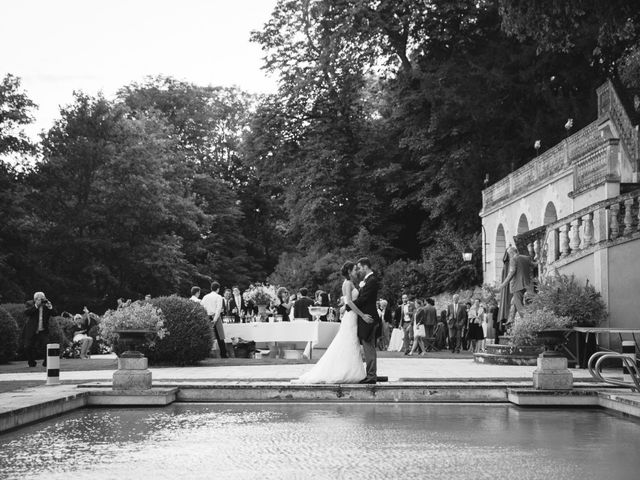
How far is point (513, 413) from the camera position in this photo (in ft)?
44.9

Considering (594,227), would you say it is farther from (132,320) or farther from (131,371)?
(131,371)

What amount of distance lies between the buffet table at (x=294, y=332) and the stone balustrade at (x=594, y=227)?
6.14 metres

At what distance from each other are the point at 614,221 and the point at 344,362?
29.8ft

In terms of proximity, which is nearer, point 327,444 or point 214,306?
point 327,444

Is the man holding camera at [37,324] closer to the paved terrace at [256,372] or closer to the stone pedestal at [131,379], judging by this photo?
the paved terrace at [256,372]

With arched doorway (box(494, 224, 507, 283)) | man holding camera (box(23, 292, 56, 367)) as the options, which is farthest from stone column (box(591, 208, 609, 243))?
arched doorway (box(494, 224, 507, 283))

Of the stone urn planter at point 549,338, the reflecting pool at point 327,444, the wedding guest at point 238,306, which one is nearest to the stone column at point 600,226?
the stone urn planter at point 549,338

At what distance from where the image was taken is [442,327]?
3638 cm

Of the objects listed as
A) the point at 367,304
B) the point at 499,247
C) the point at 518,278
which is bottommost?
the point at 367,304

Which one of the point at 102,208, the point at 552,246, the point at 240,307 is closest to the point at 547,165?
the point at 552,246

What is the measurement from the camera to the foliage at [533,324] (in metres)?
21.0

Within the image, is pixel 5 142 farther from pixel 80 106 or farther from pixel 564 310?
pixel 564 310

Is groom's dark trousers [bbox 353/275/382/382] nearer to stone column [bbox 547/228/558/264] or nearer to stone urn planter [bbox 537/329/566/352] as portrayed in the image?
stone urn planter [bbox 537/329/566/352]

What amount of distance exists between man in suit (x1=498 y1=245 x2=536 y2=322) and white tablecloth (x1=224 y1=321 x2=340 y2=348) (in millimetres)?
5082
